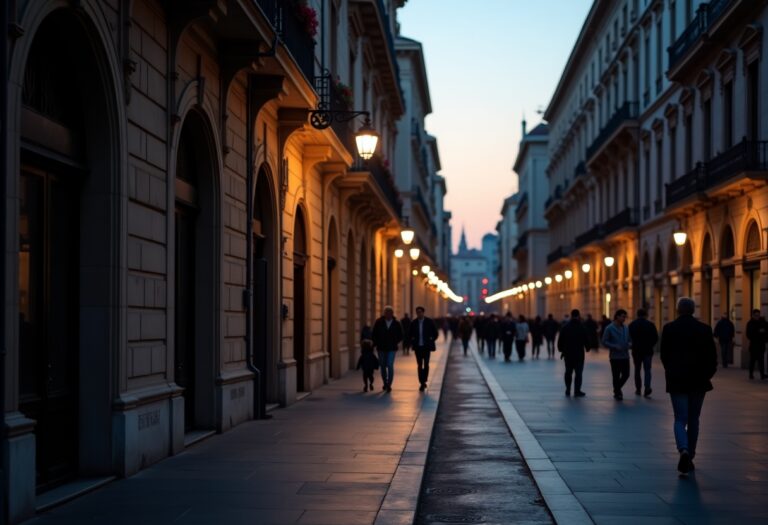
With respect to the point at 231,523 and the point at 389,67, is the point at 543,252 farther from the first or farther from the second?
the point at 231,523

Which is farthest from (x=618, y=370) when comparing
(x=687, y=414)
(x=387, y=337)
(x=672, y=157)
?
(x=672, y=157)

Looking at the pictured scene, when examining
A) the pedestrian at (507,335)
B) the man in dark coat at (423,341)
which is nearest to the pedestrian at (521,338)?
the pedestrian at (507,335)

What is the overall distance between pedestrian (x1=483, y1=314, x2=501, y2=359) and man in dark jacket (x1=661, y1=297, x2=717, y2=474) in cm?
3155

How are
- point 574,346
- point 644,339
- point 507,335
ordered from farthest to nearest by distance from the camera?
point 507,335 → point 574,346 → point 644,339

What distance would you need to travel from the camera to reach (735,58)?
31.2 m

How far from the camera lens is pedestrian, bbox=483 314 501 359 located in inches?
1714

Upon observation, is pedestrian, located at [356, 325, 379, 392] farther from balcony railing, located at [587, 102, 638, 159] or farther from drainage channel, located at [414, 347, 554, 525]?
balcony railing, located at [587, 102, 638, 159]

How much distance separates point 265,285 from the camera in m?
17.2

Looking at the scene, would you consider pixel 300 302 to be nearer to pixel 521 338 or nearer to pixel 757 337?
pixel 757 337

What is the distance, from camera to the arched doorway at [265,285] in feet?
56.5

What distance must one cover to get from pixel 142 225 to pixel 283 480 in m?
2.86

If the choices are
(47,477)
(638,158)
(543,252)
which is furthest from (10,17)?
(543,252)

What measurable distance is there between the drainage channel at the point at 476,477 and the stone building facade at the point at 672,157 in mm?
14424

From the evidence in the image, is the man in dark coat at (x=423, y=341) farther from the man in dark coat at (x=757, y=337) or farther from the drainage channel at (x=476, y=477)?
the man in dark coat at (x=757, y=337)
